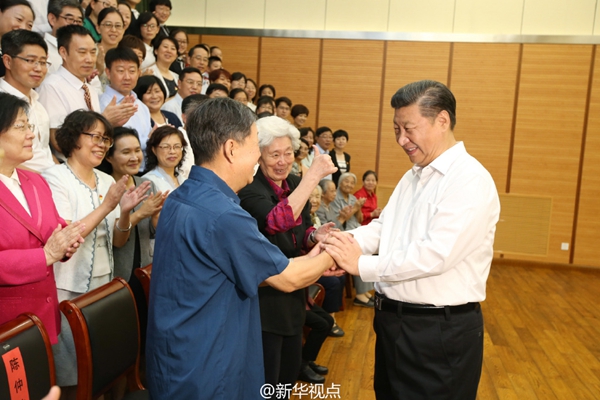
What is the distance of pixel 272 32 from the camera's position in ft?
27.4

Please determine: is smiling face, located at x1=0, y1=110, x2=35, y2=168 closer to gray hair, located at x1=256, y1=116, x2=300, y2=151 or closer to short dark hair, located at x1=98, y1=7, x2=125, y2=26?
gray hair, located at x1=256, y1=116, x2=300, y2=151

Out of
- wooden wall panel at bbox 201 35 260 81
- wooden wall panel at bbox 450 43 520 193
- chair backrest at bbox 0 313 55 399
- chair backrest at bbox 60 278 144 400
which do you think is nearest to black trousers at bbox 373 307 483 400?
chair backrest at bbox 60 278 144 400

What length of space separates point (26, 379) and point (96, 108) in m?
2.18

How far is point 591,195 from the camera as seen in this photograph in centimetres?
761

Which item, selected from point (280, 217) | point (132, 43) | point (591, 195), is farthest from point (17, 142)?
point (591, 195)

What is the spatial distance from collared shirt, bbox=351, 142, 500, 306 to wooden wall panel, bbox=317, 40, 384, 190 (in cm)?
627

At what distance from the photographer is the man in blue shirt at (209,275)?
1401mm

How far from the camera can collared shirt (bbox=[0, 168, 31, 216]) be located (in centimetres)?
194

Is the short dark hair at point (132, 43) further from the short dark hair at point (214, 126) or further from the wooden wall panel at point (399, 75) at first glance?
the wooden wall panel at point (399, 75)

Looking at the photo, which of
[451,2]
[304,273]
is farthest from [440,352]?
[451,2]

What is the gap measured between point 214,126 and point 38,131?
64.0 inches

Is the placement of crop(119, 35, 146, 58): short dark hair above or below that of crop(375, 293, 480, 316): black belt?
above

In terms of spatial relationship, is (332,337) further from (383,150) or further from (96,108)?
(383,150)

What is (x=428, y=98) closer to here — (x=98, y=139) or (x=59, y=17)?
(x=98, y=139)
